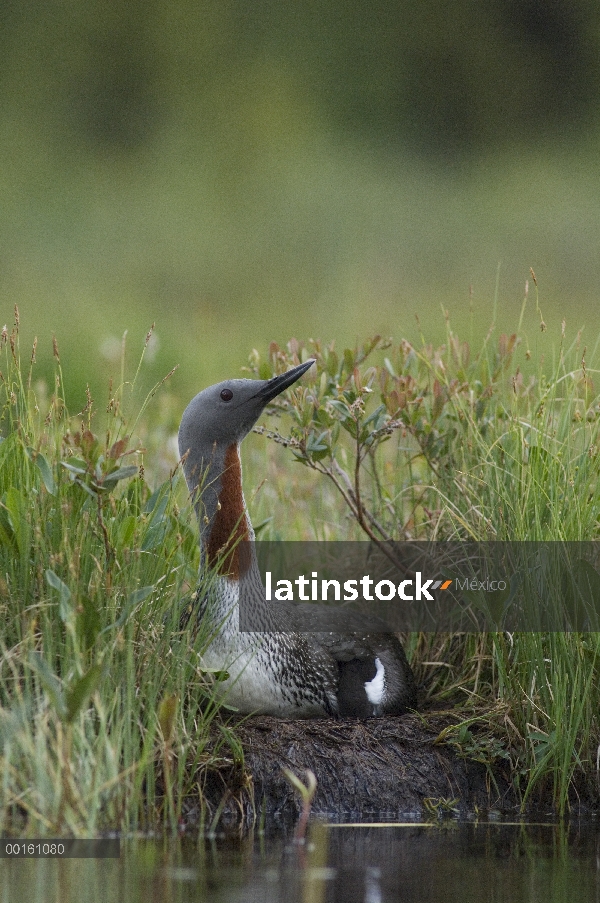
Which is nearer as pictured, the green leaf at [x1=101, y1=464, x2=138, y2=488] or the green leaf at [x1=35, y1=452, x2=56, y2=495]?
the green leaf at [x1=101, y1=464, x2=138, y2=488]

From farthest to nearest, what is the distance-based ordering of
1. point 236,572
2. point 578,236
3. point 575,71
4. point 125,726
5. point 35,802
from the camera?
point 575,71 → point 578,236 → point 236,572 → point 125,726 → point 35,802

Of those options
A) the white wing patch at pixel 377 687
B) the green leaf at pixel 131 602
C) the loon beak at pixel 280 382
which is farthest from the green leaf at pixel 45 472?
the white wing patch at pixel 377 687

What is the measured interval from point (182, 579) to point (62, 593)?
21.8 inches

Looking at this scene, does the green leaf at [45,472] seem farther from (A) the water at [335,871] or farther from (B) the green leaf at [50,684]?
(A) the water at [335,871]

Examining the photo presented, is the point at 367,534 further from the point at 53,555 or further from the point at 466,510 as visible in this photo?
the point at 53,555

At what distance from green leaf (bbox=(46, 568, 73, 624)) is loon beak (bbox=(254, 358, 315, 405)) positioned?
44.6 inches

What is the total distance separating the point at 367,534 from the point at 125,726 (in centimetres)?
163

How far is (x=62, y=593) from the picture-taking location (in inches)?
139

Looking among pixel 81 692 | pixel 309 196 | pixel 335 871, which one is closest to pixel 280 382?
pixel 81 692

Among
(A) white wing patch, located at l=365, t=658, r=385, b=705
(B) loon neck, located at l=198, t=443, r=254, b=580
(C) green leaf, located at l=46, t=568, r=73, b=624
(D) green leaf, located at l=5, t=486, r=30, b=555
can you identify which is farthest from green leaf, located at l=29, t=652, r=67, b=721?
(A) white wing patch, located at l=365, t=658, r=385, b=705

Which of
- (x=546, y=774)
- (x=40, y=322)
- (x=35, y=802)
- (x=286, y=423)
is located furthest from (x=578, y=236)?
(x=35, y=802)

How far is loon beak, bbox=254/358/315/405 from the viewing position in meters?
4.31

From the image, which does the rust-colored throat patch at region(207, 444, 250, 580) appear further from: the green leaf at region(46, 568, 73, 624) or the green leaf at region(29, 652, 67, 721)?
the green leaf at region(29, 652, 67, 721)

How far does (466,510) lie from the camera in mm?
4660
